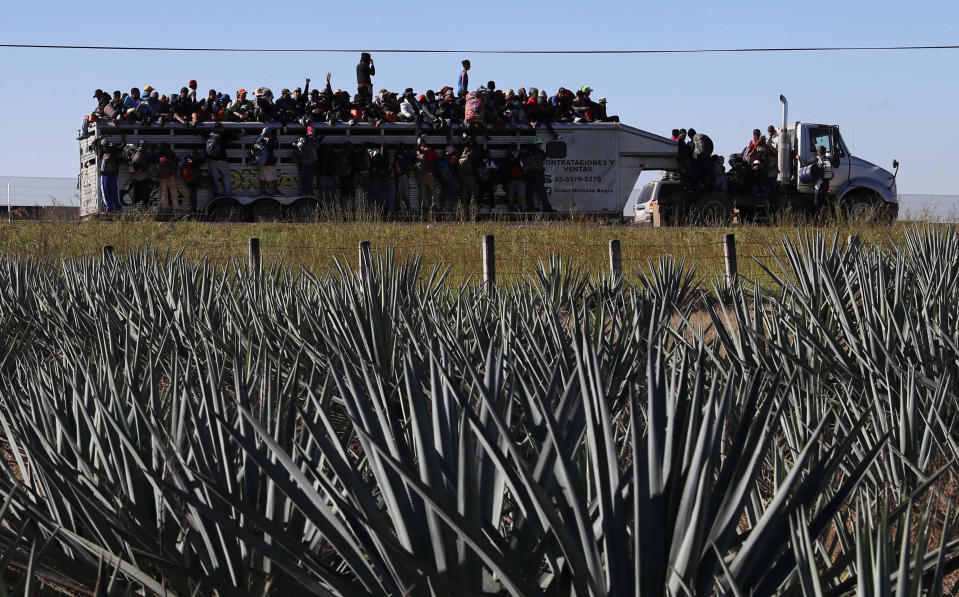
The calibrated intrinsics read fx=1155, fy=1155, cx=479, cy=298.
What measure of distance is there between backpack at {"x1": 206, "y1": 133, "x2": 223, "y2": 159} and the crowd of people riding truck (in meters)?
0.02

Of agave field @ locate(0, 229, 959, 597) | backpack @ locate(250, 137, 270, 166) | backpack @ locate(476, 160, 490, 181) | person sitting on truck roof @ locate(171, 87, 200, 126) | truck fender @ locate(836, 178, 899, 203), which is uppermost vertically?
person sitting on truck roof @ locate(171, 87, 200, 126)

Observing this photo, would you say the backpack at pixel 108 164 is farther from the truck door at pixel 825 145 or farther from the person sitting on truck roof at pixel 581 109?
the truck door at pixel 825 145

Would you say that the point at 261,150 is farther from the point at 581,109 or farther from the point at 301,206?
the point at 581,109

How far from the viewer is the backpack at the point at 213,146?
18.7 metres

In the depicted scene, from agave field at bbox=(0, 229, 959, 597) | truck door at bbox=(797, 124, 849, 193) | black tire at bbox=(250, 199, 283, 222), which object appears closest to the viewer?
agave field at bbox=(0, 229, 959, 597)

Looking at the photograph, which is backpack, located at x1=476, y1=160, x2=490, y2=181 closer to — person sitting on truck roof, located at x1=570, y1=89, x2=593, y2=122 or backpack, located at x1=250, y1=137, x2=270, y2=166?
person sitting on truck roof, located at x1=570, y1=89, x2=593, y2=122

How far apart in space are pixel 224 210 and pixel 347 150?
228cm

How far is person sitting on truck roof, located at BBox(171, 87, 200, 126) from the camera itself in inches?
752

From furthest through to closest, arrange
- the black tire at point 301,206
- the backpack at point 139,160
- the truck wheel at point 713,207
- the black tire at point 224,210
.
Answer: the truck wheel at point 713,207 → the black tire at point 224,210 → the black tire at point 301,206 → the backpack at point 139,160

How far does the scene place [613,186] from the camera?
1994 centimetres

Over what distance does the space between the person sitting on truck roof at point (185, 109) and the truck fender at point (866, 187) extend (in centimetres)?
1108

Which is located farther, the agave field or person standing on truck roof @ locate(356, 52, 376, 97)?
person standing on truck roof @ locate(356, 52, 376, 97)

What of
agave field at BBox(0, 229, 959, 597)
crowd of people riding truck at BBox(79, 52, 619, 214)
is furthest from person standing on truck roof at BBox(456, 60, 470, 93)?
agave field at BBox(0, 229, 959, 597)

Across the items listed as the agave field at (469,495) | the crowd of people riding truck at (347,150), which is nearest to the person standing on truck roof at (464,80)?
the crowd of people riding truck at (347,150)
